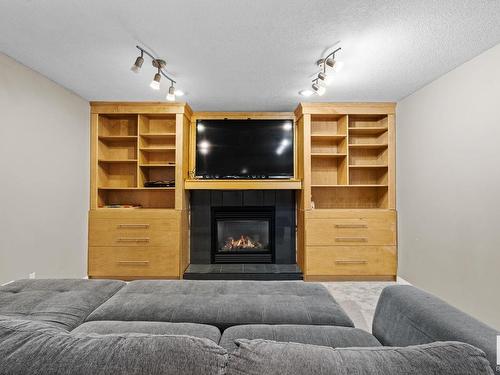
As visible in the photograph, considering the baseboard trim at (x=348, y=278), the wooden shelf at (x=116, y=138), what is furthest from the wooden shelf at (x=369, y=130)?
the wooden shelf at (x=116, y=138)

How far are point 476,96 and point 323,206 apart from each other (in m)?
2.13

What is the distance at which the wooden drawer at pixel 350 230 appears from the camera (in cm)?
357

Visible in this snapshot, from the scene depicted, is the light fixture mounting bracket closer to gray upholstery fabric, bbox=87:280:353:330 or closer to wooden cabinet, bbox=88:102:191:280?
wooden cabinet, bbox=88:102:191:280

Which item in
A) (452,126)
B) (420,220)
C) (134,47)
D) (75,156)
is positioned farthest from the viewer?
(75,156)

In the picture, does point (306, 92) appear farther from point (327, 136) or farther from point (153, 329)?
point (153, 329)

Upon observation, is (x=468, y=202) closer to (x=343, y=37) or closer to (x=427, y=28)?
(x=427, y=28)

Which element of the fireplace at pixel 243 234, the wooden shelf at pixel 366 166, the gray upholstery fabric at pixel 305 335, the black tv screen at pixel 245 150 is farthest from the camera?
the fireplace at pixel 243 234

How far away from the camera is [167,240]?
11.6ft

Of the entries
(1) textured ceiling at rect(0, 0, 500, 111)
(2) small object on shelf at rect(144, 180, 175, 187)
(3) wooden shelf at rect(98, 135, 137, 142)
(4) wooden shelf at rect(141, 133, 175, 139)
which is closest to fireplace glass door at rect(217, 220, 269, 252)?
(2) small object on shelf at rect(144, 180, 175, 187)

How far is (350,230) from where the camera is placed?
3574mm

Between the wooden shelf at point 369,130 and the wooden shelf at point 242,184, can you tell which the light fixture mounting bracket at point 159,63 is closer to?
the wooden shelf at point 242,184

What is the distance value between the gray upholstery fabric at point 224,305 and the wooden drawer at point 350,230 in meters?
1.76

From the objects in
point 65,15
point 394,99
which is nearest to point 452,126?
point 394,99

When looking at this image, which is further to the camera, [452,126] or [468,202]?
[452,126]
